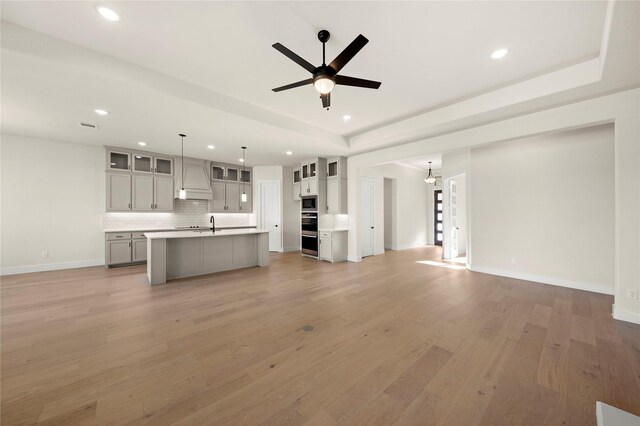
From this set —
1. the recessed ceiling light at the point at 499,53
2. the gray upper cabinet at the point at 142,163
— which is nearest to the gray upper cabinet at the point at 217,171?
the gray upper cabinet at the point at 142,163

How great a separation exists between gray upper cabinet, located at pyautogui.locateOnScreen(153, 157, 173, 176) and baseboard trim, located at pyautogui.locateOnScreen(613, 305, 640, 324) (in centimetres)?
921

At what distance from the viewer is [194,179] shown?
7.16 m

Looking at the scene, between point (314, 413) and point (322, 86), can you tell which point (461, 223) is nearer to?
point (322, 86)

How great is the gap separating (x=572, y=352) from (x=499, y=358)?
0.78 m

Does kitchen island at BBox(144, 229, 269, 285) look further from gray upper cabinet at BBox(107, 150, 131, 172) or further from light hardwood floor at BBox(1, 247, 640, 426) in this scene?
gray upper cabinet at BBox(107, 150, 131, 172)

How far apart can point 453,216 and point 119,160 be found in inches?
370

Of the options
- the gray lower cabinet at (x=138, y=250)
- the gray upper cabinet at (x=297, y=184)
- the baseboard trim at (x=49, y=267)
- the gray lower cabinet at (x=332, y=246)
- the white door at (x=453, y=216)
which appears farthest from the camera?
the gray upper cabinet at (x=297, y=184)

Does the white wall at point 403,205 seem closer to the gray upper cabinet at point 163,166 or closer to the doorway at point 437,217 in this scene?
the doorway at point 437,217

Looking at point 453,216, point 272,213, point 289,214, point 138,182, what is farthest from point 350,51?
point 272,213

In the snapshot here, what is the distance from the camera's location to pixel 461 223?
25.6 ft

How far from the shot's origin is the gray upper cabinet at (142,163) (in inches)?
250

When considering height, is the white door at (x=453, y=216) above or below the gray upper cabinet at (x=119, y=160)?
below

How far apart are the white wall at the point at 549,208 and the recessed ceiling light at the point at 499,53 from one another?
2657mm

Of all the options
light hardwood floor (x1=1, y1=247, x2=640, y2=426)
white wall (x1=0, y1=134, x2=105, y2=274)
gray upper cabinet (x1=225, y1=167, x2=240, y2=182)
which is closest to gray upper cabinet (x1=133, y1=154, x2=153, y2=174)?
white wall (x1=0, y1=134, x2=105, y2=274)
